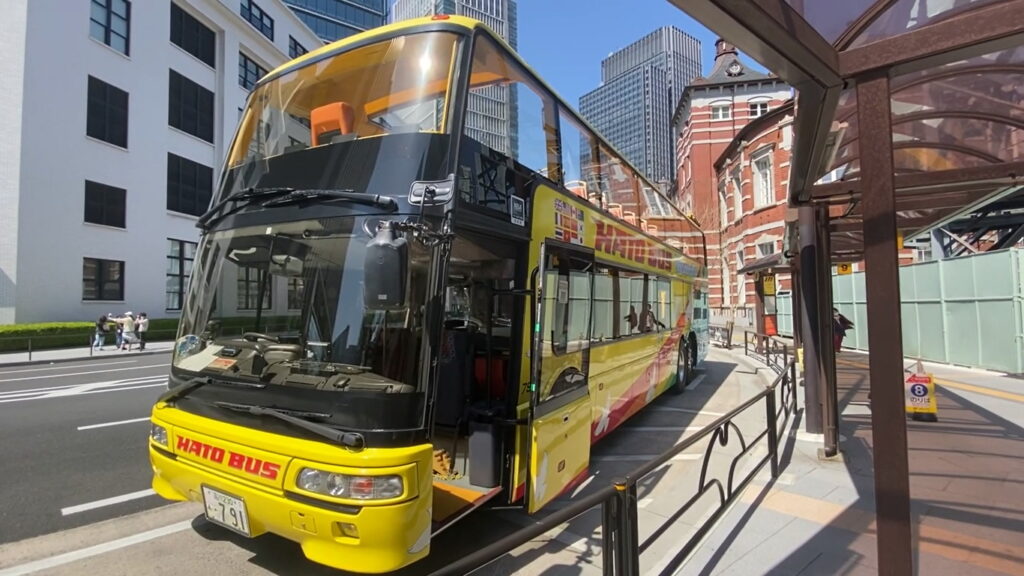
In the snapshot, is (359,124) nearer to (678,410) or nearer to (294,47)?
(678,410)

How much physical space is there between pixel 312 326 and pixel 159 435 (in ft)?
5.66

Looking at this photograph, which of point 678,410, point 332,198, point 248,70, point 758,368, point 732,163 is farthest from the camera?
point 732,163

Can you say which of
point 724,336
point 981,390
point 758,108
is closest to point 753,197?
point 724,336

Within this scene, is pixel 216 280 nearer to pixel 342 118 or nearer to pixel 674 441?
pixel 342 118

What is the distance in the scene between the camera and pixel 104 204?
22188 millimetres

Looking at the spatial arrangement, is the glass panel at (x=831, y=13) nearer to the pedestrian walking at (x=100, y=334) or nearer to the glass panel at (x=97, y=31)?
the pedestrian walking at (x=100, y=334)

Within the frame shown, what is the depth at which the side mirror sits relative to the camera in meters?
3.14

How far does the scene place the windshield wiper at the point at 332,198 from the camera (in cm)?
342

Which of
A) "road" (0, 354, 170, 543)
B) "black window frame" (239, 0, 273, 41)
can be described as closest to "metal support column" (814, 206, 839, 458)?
"road" (0, 354, 170, 543)

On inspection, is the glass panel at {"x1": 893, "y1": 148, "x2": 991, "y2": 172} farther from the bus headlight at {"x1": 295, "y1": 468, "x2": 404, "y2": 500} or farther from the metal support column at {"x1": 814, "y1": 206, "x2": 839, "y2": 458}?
the bus headlight at {"x1": 295, "y1": 468, "x2": 404, "y2": 500}

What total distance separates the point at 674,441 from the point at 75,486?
289 inches

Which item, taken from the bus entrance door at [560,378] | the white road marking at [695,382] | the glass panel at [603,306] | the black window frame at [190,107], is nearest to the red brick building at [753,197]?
the white road marking at [695,382]

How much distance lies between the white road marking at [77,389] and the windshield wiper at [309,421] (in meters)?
10.3

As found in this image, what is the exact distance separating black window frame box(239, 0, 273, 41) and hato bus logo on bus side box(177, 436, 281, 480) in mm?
36133
